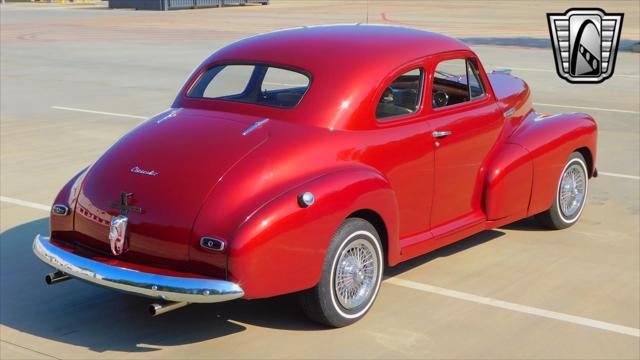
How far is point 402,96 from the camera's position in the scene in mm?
6535

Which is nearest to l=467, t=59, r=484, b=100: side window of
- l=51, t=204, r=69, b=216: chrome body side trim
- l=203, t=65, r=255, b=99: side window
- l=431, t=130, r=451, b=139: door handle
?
l=431, t=130, r=451, b=139: door handle

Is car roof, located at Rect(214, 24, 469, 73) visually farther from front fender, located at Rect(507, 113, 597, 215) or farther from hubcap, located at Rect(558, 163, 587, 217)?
hubcap, located at Rect(558, 163, 587, 217)

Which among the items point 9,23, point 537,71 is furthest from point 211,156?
point 9,23

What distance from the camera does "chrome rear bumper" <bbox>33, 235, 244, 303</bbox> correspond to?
16.8 feet

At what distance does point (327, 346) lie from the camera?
5508 millimetres

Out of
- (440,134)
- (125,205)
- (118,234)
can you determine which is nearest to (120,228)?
(118,234)

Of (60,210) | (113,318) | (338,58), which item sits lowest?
(113,318)

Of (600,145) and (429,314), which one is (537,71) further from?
(429,314)

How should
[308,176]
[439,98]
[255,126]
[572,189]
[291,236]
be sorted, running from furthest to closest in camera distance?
1. [572,189]
2. [439,98]
3. [255,126]
4. [308,176]
5. [291,236]

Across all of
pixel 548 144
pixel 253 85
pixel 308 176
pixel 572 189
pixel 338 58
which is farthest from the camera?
pixel 572 189

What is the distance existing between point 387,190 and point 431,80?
3.67 ft

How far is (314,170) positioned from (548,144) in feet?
8.27

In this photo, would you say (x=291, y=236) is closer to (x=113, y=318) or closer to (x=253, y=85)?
(x=113, y=318)

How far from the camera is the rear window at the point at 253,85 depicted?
20.7 feet
